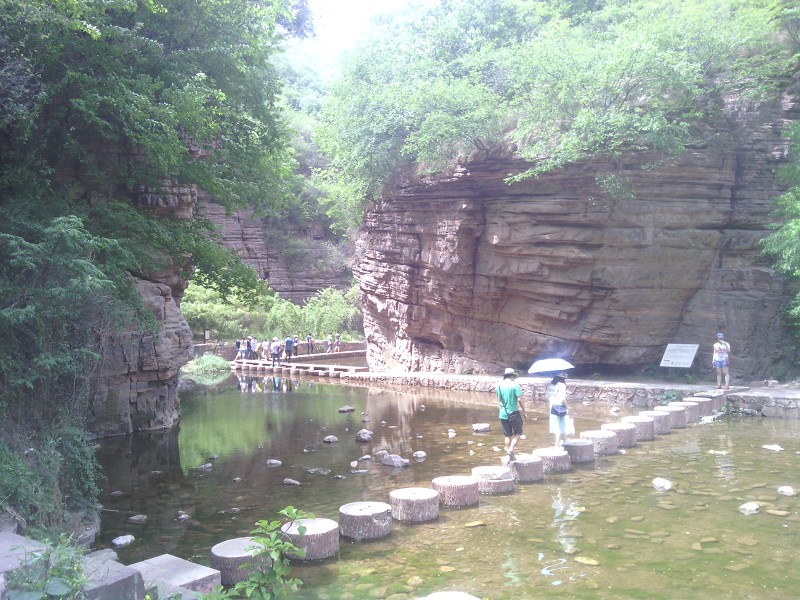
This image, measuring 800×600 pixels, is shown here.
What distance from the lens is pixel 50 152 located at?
11.3m

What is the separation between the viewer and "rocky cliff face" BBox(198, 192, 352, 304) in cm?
4666

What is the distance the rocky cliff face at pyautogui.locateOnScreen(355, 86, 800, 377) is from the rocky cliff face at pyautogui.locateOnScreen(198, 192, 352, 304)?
1023 inches

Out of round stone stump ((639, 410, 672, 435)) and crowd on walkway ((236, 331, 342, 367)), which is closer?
round stone stump ((639, 410, 672, 435))

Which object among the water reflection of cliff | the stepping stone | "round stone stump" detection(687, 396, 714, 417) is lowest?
the water reflection of cliff

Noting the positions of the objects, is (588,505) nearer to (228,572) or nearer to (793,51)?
(228,572)

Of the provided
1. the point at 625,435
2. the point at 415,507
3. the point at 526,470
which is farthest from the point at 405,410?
the point at 415,507

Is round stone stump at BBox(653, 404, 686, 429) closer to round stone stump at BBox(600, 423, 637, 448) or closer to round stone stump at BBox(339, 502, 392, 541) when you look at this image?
round stone stump at BBox(600, 423, 637, 448)

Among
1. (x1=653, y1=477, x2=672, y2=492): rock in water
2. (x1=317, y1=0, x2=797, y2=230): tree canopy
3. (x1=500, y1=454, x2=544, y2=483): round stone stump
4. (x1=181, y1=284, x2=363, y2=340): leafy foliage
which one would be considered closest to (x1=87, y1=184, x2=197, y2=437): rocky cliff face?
(x1=500, y1=454, x2=544, y2=483): round stone stump

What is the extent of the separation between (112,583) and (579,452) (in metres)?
7.83

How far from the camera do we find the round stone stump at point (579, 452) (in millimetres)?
10500

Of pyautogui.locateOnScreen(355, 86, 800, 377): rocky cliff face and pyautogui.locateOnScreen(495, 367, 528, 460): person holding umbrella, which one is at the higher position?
pyautogui.locateOnScreen(355, 86, 800, 377): rocky cliff face

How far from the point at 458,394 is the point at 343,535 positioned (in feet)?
46.3

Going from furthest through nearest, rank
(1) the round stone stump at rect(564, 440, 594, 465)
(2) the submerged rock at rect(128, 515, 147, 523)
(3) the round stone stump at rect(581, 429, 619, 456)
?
(3) the round stone stump at rect(581, 429, 619, 456)
(1) the round stone stump at rect(564, 440, 594, 465)
(2) the submerged rock at rect(128, 515, 147, 523)

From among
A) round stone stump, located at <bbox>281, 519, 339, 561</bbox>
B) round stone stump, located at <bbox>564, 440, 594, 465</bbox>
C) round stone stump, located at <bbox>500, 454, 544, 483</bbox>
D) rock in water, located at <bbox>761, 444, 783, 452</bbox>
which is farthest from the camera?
rock in water, located at <bbox>761, 444, 783, 452</bbox>
